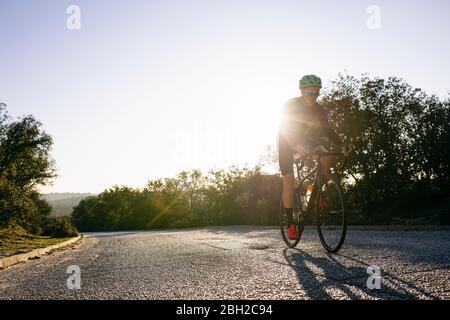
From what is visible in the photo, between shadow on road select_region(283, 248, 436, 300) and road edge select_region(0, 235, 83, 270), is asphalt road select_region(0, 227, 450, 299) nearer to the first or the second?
shadow on road select_region(283, 248, 436, 300)

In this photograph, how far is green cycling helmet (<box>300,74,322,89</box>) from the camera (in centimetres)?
611

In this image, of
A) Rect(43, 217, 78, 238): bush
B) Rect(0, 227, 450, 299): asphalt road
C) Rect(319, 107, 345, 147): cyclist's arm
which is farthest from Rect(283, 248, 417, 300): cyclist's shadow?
Rect(43, 217, 78, 238): bush

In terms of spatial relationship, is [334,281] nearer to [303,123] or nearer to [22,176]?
[303,123]

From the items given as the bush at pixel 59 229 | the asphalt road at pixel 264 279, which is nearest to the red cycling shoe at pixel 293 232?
the asphalt road at pixel 264 279

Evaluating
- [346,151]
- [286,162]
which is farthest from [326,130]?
[286,162]

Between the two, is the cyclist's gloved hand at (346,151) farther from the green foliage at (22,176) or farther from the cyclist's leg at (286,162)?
the green foliage at (22,176)

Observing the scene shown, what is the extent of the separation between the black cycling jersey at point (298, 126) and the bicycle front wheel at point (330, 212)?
0.71 meters

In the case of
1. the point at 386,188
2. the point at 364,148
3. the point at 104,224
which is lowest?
the point at 104,224
